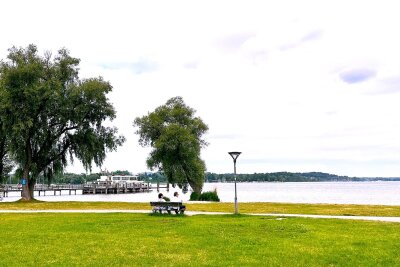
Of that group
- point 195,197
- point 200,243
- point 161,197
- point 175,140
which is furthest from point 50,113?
point 200,243

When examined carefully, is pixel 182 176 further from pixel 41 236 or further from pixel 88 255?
pixel 88 255

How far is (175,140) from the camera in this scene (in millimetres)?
53188

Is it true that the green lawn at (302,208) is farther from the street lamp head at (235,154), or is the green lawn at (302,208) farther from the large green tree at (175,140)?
the large green tree at (175,140)

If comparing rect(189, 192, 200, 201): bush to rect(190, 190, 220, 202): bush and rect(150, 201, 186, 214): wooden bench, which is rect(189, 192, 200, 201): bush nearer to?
rect(190, 190, 220, 202): bush

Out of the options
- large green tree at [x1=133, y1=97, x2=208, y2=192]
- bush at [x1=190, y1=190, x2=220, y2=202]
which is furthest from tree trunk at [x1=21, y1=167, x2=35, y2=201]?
bush at [x1=190, y1=190, x2=220, y2=202]

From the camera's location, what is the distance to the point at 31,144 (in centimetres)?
4694

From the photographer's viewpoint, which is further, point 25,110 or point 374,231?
point 25,110

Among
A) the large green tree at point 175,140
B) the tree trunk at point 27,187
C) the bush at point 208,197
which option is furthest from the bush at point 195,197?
the tree trunk at point 27,187

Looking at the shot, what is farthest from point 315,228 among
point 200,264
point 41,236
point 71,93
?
point 71,93

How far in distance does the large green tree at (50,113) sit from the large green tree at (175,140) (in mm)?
6788

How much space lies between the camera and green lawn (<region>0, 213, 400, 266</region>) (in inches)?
484

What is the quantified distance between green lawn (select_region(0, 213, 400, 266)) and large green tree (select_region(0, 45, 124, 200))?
24.8 m

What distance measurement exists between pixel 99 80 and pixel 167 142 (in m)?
10.4

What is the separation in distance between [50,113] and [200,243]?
34436 mm
